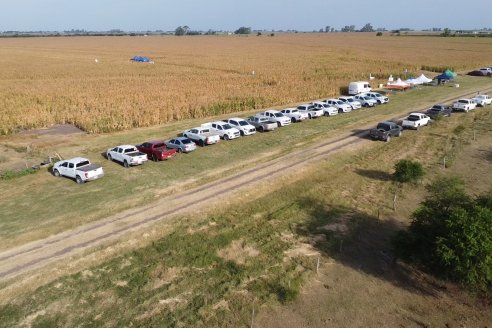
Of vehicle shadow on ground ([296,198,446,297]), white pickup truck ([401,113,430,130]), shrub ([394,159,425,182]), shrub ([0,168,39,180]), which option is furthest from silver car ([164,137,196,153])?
white pickup truck ([401,113,430,130])

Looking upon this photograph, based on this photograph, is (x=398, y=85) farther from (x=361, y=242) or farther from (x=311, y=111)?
(x=361, y=242)

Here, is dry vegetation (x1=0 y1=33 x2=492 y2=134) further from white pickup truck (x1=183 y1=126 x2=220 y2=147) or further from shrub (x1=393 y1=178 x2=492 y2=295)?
shrub (x1=393 y1=178 x2=492 y2=295)

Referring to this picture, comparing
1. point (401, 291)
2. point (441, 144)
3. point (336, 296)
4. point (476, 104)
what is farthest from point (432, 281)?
point (476, 104)

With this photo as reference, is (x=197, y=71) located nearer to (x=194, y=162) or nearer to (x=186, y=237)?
(x=194, y=162)

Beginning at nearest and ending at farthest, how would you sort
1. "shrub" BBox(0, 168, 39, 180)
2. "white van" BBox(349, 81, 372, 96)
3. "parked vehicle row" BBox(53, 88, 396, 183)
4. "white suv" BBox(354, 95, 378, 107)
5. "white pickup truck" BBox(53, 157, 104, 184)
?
"white pickup truck" BBox(53, 157, 104, 184) → "parked vehicle row" BBox(53, 88, 396, 183) → "shrub" BBox(0, 168, 39, 180) → "white suv" BBox(354, 95, 378, 107) → "white van" BBox(349, 81, 372, 96)

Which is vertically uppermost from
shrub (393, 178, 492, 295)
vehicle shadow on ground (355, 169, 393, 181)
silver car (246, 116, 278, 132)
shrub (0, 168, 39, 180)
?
shrub (393, 178, 492, 295)

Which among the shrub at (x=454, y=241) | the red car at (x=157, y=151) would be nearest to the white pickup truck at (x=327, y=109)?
the red car at (x=157, y=151)
